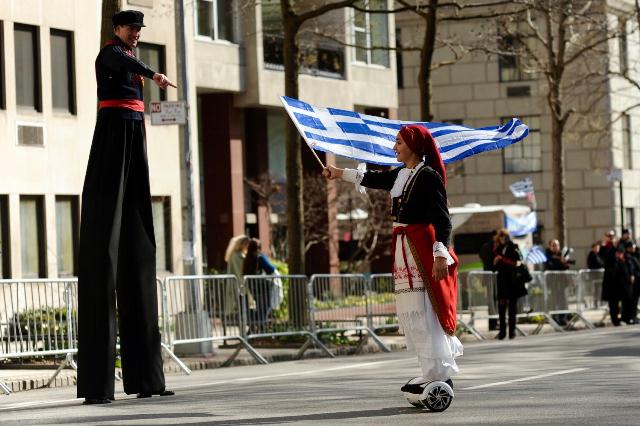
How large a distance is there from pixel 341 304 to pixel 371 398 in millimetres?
12547

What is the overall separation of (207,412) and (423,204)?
2.09m

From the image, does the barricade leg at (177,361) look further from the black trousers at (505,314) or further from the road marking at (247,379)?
the black trousers at (505,314)

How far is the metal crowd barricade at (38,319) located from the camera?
59.7 ft

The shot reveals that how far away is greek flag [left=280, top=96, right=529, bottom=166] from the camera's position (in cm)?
1338

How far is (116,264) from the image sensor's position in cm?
1209

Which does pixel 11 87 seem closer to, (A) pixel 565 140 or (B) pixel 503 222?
(B) pixel 503 222

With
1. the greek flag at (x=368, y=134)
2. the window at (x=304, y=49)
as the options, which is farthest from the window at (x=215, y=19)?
the greek flag at (x=368, y=134)

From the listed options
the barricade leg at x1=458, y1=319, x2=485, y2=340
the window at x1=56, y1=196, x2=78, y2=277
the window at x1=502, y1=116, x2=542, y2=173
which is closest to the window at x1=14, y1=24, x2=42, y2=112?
the window at x1=56, y1=196, x2=78, y2=277

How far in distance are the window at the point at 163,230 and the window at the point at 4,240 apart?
14.4 feet

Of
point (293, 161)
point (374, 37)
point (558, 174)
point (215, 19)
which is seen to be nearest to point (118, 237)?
point (293, 161)

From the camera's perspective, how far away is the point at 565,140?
56906 mm

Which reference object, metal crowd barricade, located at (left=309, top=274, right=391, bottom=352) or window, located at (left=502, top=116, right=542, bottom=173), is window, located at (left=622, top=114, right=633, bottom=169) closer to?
window, located at (left=502, top=116, right=542, bottom=173)

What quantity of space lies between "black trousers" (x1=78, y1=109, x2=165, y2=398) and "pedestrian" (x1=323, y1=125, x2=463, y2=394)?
1436 mm

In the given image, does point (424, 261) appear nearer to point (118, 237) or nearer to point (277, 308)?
point (118, 237)
